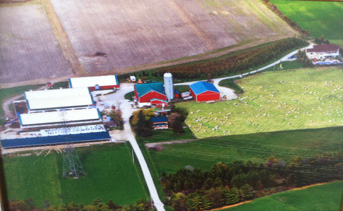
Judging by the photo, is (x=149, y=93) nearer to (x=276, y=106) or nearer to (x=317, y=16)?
(x=276, y=106)

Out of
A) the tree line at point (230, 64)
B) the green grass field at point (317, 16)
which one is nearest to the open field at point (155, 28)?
→ the tree line at point (230, 64)

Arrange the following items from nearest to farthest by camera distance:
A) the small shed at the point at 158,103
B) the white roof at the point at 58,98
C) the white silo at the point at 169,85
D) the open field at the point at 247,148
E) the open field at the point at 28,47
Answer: the open field at the point at 247,148 → the white roof at the point at 58,98 → the small shed at the point at 158,103 → the white silo at the point at 169,85 → the open field at the point at 28,47

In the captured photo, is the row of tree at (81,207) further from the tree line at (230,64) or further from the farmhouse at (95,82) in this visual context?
the tree line at (230,64)

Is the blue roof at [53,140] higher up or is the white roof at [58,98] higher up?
the white roof at [58,98]

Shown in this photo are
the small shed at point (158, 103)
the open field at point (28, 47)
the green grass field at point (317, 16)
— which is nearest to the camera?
the small shed at point (158, 103)

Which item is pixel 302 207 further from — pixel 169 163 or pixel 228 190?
pixel 169 163

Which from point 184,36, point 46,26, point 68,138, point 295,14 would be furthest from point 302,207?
point 46,26
